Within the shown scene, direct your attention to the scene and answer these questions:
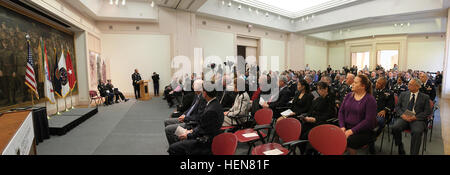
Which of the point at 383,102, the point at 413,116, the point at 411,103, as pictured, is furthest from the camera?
the point at 383,102

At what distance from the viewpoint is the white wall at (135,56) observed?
32.1 ft

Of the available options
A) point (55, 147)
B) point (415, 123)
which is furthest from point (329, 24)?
point (55, 147)

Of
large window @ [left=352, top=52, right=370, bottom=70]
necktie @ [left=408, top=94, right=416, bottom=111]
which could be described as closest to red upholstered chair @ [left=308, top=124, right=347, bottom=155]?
necktie @ [left=408, top=94, right=416, bottom=111]

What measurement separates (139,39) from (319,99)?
955 centimetres

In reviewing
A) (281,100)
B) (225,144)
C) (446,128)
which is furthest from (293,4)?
(225,144)

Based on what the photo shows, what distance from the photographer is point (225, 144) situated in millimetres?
2055

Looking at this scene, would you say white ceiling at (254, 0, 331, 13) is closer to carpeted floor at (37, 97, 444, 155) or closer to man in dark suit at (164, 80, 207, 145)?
carpeted floor at (37, 97, 444, 155)

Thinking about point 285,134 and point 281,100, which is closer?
point 285,134

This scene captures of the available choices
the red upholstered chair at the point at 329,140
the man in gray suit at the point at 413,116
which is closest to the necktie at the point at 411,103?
the man in gray suit at the point at 413,116

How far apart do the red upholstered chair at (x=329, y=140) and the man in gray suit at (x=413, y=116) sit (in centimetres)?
177

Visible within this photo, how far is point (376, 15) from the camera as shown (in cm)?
1044

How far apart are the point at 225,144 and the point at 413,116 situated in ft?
10.7

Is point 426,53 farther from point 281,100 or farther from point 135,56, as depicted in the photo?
point 135,56

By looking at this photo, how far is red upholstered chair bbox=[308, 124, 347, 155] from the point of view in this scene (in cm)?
212
